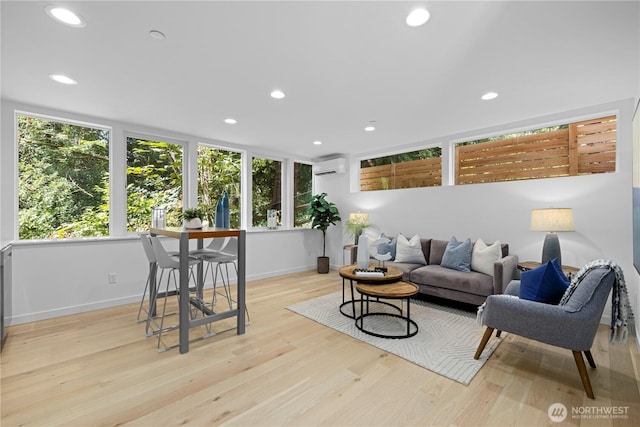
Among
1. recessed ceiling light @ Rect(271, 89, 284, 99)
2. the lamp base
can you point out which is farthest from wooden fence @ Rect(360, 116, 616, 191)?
recessed ceiling light @ Rect(271, 89, 284, 99)

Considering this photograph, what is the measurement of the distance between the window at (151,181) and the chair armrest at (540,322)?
4240mm

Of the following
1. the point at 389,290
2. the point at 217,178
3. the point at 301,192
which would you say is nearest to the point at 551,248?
the point at 389,290

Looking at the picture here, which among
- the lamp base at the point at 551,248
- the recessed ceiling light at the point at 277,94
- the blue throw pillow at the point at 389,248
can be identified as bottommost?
the blue throw pillow at the point at 389,248

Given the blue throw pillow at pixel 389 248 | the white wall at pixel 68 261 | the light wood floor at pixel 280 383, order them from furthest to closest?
the blue throw pillow at pixel 389 248 → the white wall at pixel 68 261 → the light wood floor at pixel 280 383

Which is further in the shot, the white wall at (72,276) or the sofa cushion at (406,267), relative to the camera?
the sofa cushion at (406,267)

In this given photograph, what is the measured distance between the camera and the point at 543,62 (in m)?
2.31

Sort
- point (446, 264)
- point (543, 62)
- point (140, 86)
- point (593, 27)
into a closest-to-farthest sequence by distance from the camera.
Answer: point (593, 27)
point (543, 62)
point (140, 86)
point (446, 264)

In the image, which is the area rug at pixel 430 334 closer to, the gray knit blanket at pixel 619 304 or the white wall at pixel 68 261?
the gray knit blanket at pixel 619 304

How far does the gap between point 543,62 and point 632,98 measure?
1612 millimetres

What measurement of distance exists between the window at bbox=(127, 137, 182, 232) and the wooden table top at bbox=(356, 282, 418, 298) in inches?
123

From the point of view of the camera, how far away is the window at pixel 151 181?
4.02m

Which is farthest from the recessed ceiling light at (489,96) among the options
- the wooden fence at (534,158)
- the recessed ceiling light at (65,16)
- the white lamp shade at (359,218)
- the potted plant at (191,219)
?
the recessed ceiling light at (65,16)

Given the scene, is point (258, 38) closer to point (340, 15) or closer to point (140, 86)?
point (340, 15)

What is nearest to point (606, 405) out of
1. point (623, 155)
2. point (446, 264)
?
point (446, 264)
